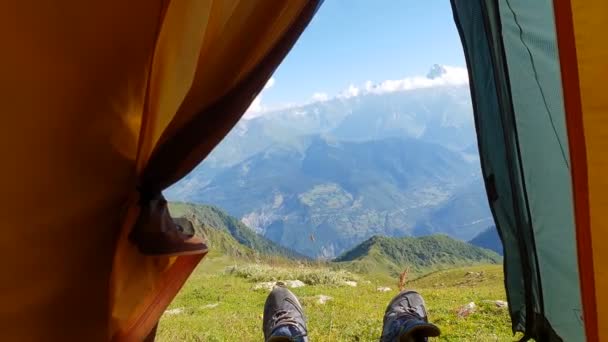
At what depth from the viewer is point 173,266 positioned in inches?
44.5

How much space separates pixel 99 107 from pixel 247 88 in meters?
0.31

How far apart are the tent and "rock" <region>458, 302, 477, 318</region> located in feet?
6.91

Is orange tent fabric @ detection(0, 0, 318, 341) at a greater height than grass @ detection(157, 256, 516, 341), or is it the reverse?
orange tent fabric @ detection(0, 0, 318, 341)

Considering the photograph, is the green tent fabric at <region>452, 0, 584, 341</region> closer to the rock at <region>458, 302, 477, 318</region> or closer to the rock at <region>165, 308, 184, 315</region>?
the rock at <region>458, 302, 477, 318</region>

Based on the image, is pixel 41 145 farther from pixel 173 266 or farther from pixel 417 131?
pixel 417 131

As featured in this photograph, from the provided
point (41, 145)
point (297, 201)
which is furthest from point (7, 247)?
point (297, 201)

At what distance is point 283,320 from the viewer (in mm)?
1904

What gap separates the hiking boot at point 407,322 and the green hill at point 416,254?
19.3 m

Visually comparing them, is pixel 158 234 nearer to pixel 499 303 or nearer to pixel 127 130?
pixel 127 130

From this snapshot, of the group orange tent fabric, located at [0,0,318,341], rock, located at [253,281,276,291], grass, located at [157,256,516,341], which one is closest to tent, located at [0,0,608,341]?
orange tent fabric, located at [0,0,318,341]

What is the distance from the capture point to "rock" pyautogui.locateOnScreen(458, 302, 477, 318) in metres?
3.07

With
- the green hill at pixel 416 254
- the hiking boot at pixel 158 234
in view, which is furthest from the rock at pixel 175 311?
the green hill at pixel 416 254

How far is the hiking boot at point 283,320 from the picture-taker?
5.83 ft

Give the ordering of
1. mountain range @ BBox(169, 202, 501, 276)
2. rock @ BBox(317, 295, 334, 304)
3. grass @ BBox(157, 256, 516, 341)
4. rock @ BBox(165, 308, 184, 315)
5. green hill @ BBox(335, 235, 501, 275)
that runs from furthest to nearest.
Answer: green hill @ BBox(335, 235, 501, 275), mountain range @ BBox(169, 202, 501, 276), rock @ BBox(165, 308, 184, 315), rock @ BBox(317, 295, 334, 304), grass @ BBox(157, 256, 516, 341)
